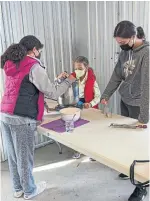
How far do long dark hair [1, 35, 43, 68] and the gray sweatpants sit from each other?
410mm

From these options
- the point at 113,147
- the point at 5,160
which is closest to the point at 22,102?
the point at 113,147

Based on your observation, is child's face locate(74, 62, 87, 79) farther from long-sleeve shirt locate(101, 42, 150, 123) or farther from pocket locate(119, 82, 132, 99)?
pocket locate(119, 82, 132, 99)

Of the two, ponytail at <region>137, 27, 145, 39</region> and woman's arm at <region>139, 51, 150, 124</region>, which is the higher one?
ponytail at <region>137, 27, 145, 39</region>

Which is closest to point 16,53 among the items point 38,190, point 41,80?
point 41,80

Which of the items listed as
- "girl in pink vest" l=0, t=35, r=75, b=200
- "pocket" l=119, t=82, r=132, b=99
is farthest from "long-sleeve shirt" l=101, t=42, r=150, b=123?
"girl in pink vest" l=0, t=35, r=75, b=200

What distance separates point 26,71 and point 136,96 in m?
0.84

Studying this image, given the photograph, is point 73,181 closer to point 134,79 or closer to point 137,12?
point 134,79

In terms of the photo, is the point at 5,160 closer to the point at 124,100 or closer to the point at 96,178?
the point at 96,178

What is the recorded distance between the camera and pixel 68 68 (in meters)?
3.10

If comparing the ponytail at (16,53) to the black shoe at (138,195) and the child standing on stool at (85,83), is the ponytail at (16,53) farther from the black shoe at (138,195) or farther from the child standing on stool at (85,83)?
the black shoe at (138,195)

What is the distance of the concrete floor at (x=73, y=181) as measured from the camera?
2207mm

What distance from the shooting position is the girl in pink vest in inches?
69.8

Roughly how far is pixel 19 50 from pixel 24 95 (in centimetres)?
31

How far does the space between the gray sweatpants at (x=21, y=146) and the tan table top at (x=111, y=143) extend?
0.11 meters
